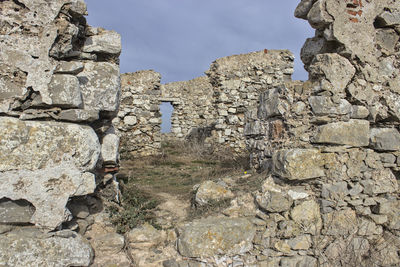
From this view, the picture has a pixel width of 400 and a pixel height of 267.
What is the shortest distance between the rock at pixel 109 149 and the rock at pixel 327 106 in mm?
2076

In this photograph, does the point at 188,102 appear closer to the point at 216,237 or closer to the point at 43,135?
the point at 216,237

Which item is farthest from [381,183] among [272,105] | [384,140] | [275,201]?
[272,105]

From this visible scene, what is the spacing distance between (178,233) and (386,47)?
2978 millimetres

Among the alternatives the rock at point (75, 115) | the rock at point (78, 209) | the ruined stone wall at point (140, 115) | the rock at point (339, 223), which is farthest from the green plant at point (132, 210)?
the ruined stone wall at point (140, 115)

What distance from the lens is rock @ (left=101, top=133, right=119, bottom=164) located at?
2775mm

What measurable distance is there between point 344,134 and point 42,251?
9.37ft

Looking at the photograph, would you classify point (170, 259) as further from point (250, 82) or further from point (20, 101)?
point (250, 82)

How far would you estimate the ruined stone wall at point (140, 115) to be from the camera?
812 cm

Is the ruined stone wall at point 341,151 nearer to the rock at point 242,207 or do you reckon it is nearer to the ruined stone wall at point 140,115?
the rock at point 242,207

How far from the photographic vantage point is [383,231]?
2.98 meters

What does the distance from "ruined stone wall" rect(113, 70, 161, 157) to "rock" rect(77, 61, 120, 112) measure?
5540 millimetres

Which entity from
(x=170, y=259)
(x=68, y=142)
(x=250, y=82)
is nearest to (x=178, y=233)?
(x=170, y=259)

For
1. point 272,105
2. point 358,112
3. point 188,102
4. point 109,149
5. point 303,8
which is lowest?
point 109,149

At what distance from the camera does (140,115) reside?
8.32 metres
